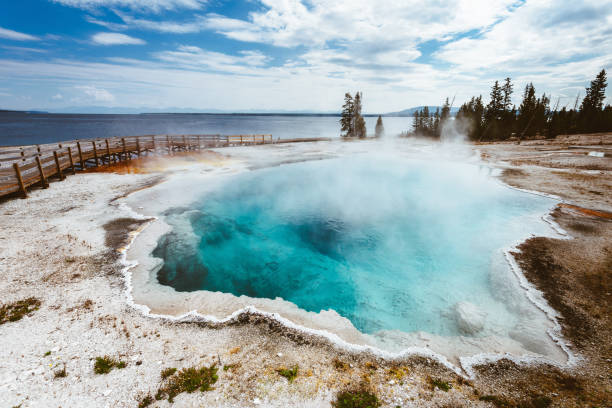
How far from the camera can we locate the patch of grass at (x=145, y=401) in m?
4.61

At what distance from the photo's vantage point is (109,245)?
10320 millimetres

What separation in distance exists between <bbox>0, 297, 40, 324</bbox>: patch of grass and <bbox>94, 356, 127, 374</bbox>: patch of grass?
10.0 feet

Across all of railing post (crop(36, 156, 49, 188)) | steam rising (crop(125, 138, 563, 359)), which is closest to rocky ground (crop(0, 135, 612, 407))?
steam rising (crop(125, 138, 563, 359))

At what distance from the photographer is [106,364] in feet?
17.6

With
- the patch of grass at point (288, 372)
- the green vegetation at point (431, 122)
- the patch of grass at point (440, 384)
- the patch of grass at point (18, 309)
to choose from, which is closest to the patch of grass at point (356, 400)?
the patch of grass at point (288, 372)

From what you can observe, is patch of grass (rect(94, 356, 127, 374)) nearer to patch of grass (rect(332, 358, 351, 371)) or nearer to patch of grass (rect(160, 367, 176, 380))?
patch of grass (rect(160, 367, 176, 380))

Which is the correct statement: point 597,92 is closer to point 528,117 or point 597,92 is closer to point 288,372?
point 528,117

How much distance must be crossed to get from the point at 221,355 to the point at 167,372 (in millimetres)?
1058

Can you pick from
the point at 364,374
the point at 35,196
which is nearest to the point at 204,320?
the point at 364,374

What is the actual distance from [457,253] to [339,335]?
329 inches

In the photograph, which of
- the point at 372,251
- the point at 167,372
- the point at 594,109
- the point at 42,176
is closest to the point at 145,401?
the point at 167,372

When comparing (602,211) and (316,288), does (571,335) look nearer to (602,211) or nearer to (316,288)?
(316,288)

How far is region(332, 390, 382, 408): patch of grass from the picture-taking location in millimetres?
4699

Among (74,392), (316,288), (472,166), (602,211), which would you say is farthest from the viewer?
(472,166)
